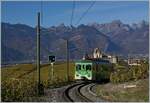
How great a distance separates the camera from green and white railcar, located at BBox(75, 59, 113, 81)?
4619cm

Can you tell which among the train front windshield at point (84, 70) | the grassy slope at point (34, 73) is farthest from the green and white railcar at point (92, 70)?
the grassy slope at point (34, 73)

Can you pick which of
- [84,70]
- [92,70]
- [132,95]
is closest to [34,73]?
[84,70]

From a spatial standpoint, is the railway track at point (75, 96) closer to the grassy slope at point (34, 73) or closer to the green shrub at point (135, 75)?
the grassy slope at point (34, 73)

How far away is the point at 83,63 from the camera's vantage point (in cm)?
4700

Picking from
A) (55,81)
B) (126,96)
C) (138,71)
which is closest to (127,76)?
(138,71)

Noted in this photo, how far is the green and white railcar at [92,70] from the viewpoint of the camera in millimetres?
46188

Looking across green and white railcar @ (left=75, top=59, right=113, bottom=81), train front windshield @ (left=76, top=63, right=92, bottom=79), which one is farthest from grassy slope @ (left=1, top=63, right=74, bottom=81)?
green and white railcar @ (left=75, top=59, right=113, bottom=81)

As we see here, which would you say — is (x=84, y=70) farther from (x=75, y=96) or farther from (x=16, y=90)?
(x=16, y=90)

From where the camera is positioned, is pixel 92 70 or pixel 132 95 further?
pixel 92 70

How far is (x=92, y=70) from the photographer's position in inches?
1817

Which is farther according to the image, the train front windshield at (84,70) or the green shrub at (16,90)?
the train front windshield at (84,70)

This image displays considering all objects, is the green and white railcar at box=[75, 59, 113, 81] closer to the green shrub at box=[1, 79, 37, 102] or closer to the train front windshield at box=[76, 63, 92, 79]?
the train front windshield at box=[76, 63, 92, 79]

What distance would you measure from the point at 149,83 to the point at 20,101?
10.7 m

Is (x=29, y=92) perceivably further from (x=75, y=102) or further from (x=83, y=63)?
(x=83, y=63)
